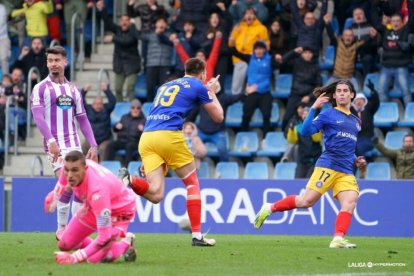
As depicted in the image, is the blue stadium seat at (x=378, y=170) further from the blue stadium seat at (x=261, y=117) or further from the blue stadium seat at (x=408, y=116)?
the blue stadium seat at (x=261, y=117)

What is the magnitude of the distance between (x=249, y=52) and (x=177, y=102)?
1076 centimetres

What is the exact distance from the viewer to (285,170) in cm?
2272

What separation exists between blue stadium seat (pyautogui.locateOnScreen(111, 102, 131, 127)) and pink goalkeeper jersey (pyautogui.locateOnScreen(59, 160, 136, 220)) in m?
13.4

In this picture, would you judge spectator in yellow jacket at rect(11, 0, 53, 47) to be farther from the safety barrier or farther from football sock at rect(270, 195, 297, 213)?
football sock at rect(270, 195, 297, 213)

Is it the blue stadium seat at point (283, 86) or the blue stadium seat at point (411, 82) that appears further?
the blue stadium seat at point (283, 86)

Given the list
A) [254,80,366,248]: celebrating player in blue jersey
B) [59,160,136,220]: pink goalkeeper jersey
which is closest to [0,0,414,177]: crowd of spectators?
[254,80,366,248]: celebrating player in blue jersey

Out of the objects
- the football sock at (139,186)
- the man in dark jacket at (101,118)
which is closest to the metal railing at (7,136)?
the man in dark jacket at (101,118)

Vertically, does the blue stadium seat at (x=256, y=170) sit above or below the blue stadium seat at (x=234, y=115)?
below

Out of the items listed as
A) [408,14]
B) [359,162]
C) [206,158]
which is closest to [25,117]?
[206,158]

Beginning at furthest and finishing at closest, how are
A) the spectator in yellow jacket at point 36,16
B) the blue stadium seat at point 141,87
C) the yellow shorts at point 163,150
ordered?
the spectator in yellow jacket at point 36,16 → the blue stadium seat at point 141,87 → the yellow shorts at point 163,150

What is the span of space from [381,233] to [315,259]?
714 centimetres

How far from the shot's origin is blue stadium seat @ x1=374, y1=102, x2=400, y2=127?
23391 millimetres

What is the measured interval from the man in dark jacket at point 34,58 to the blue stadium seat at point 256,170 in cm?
535

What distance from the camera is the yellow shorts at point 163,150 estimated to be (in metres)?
14.0
